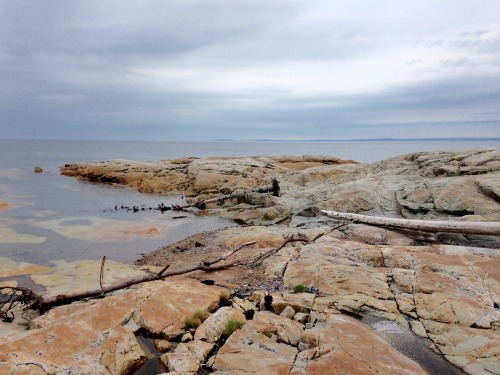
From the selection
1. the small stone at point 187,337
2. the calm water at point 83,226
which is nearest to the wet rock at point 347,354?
the small stone at point 187,337

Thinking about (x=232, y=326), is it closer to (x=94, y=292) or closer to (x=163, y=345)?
(x=163, y=345)

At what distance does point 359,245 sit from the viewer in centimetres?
1277

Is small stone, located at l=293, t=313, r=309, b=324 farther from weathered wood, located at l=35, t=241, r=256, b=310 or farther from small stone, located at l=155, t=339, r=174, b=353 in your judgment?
weathered wood, located at l=35, t=241, r=256, b=310

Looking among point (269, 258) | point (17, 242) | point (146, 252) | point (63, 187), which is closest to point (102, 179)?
point (63, 187)

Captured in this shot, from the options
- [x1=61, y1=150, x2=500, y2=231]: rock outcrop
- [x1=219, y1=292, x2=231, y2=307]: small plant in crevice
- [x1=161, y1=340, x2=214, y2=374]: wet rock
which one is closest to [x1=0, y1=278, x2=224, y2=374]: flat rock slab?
[x1=219, y1=292, x2=231, y2=307]: small plant in crevice

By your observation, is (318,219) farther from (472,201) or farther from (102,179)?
(102,179)

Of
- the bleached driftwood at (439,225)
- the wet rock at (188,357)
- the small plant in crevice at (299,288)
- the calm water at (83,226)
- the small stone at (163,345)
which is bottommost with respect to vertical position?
the calm water at (83,226)

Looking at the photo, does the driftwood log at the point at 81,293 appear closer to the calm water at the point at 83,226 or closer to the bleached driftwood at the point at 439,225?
the calm water at the point at 83,226

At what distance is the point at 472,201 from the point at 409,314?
11.7m

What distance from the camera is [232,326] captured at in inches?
281

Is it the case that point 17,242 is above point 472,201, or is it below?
below

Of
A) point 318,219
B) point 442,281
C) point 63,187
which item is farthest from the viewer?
point 63,187

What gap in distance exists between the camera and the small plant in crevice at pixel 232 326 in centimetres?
709

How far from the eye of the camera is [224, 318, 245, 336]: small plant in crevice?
23.3 feet
